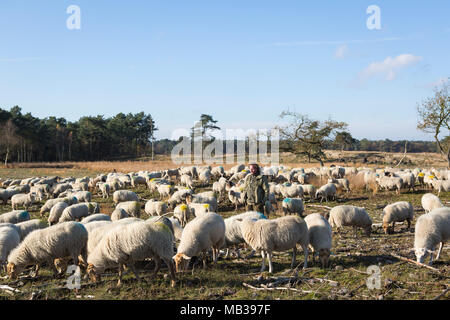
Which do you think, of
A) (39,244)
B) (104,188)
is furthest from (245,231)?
(104,188)

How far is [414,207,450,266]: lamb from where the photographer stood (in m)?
6.73

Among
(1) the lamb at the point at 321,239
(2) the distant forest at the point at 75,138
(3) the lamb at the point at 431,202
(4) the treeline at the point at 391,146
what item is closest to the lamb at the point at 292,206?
(3) the lamb at the point at 431,202

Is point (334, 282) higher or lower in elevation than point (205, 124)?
lower

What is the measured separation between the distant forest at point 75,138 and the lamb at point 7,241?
58.1 m

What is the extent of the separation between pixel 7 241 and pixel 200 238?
15.0 ft

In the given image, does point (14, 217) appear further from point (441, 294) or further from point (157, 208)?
point (441, 294)

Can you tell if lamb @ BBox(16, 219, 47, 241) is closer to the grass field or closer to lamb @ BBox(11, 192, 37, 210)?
the grass field

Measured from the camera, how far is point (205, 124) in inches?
2921

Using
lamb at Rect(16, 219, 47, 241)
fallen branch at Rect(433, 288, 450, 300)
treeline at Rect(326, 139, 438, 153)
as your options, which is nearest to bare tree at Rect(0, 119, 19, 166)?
lamb at Rect(16, 219, 47, 241)

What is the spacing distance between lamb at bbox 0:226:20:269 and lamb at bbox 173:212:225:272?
3.97m

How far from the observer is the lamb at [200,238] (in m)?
7.20

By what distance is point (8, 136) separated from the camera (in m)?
55.7
